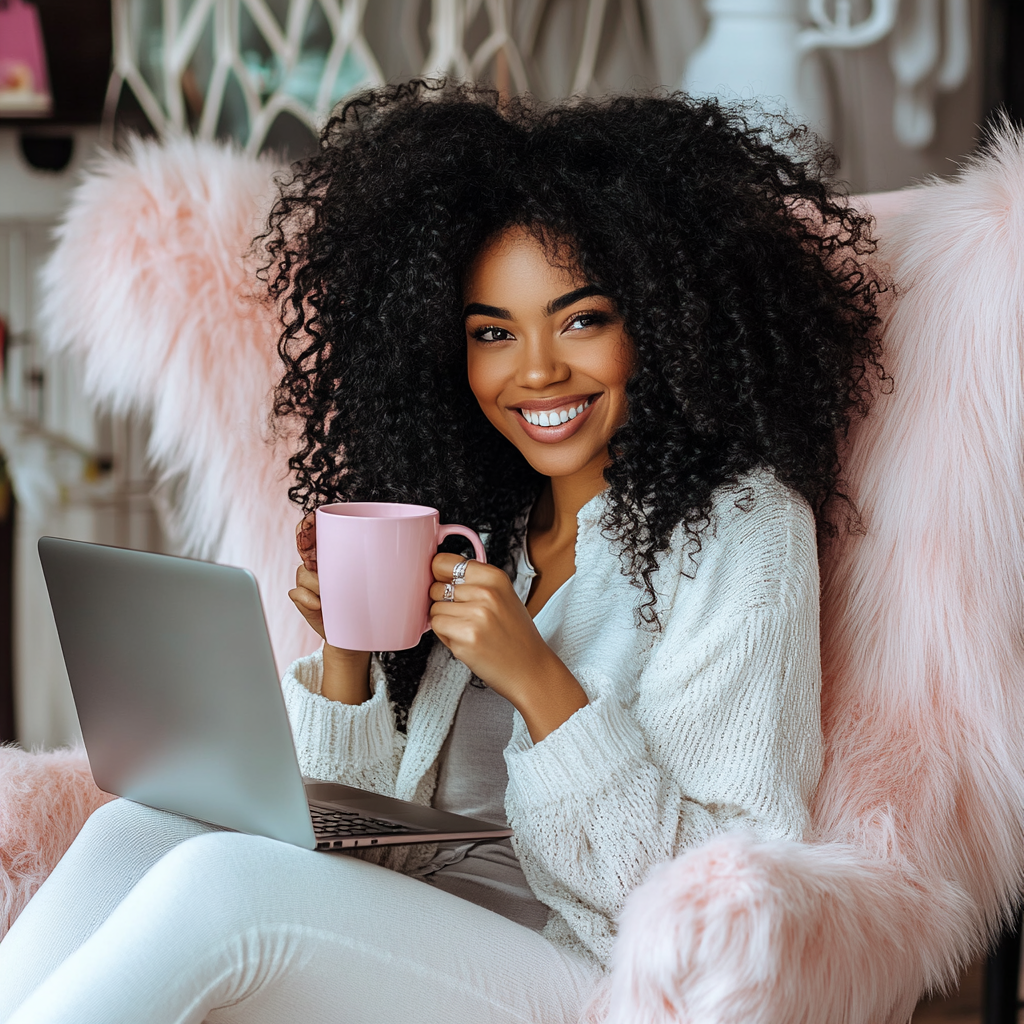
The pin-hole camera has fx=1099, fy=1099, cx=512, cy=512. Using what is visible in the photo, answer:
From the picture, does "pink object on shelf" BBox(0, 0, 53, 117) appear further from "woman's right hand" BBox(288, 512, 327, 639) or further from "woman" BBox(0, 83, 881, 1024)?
"woman's right hand" BBox(288, 512, 327, 639)

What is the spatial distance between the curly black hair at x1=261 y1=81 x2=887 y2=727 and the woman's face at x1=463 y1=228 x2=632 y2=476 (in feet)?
0.06

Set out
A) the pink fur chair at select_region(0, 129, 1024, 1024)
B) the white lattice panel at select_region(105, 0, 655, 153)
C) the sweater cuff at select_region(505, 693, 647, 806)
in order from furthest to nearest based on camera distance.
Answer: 1. the white lattice panel at select_region(105, 0, 655, 153)
2. the sweater cuff at select_region(505, 693, 647, 806)
3. the pink fur chair at select_region(0, 129, 1024, 1024)

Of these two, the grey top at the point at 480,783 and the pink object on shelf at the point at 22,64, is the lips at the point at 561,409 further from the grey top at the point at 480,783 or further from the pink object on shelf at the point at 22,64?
the pink object on shelf at the point at 22,64

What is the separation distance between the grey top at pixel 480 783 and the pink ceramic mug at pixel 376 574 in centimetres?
24

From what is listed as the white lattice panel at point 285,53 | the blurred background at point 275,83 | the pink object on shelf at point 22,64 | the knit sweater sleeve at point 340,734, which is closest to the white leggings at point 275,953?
the knit sweater sleeve at point 340,734

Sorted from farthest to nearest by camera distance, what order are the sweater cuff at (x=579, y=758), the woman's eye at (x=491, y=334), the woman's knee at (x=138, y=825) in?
the woman's eye at (x=491, y=334), the woman's knee at (x=138, y=825), the sweater cuff at (x=579, y=758)

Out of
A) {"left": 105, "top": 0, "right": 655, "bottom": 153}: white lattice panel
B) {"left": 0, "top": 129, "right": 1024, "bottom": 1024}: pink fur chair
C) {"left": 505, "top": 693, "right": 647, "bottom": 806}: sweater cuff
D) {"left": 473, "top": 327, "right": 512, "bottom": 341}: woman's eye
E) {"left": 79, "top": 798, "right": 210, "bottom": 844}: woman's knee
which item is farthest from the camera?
{"left": 105, "top": 0, "right": 655, "bottom": 153}: white lattice panel

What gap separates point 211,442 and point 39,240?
2.80 ft

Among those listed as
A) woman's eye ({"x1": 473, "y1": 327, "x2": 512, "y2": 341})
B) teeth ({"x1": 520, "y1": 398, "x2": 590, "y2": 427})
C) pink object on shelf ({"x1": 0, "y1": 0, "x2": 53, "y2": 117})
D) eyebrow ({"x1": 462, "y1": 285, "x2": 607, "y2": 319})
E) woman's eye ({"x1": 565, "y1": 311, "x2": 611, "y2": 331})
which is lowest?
teeth ({"x1": 520, "y1": 398, "x2": 590, "y2": 427})

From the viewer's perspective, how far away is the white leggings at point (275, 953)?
2.44 ft

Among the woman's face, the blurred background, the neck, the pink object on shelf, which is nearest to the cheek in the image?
the woman's face

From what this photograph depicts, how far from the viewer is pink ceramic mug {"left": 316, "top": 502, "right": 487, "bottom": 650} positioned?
809 millimetres

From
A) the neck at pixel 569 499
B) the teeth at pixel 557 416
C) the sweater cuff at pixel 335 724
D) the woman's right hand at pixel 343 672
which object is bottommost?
the sweater cuff at pixel 335 724

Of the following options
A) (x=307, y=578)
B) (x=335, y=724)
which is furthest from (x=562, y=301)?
(x=335, y=724)
